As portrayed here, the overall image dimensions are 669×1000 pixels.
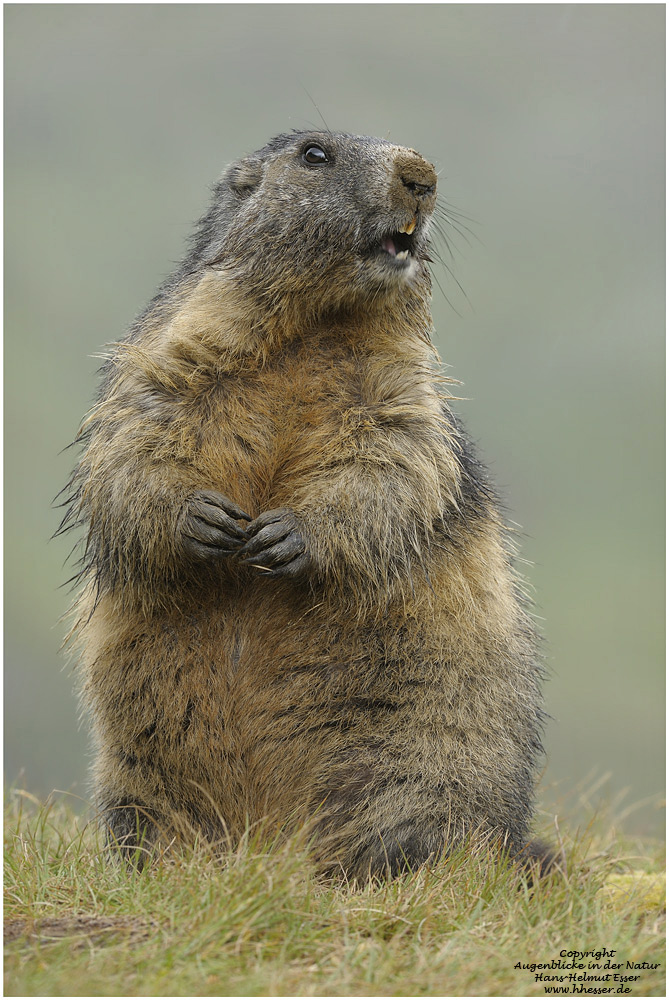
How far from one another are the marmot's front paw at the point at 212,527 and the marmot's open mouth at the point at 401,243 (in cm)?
171

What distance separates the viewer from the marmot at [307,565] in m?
5.42

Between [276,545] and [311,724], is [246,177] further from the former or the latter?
[311,724]

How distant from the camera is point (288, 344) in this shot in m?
5.97

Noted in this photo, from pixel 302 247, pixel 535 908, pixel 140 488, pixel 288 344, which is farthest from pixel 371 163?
pixel 535 908

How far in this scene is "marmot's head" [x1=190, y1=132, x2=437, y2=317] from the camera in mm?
5746

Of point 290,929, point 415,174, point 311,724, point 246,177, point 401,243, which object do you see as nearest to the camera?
point 290,929

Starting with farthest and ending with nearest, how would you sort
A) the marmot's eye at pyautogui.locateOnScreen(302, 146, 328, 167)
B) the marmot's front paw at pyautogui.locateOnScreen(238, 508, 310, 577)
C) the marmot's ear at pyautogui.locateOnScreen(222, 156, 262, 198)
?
the marmot's ear at pyautogui.locateOnScreen(222, 156, 262, 198), the marmot's eye at pyautogui.locateOnScreen(302, 146, 328, 167), the marmot's front paw at pyautogui.locateOnScreen(238, 508, 310, 577)

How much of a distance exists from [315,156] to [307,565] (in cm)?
252

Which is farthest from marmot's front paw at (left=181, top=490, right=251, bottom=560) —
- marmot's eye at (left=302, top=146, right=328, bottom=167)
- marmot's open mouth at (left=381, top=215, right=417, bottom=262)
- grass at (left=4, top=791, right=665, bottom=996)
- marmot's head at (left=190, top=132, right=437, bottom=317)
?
marmot's eye at (left=302, top=146, right=328, bottom=167)

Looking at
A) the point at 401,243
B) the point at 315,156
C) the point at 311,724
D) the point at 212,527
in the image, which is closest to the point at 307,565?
the point at 212,527

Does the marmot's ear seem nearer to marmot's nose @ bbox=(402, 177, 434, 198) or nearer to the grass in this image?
marmot's nose @ bbox=(402, 177, 434, 198)

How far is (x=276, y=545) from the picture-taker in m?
5.30

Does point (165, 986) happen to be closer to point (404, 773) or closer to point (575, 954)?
point (575, 954)

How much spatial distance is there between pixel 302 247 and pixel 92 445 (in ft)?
5.47
